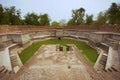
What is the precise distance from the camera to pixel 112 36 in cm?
908

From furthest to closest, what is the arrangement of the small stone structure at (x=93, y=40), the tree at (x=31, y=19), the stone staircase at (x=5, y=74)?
the tree at (x=31, y=19)
the small stone structure at (x=93, y=40)
the stone staircase at (x=5, y=74)

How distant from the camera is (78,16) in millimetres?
27328

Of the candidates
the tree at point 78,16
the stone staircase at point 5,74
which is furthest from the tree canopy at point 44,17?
the stone staircase at point 5,74

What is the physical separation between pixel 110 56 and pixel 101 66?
732 mm

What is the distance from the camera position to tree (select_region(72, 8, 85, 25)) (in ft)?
89.1

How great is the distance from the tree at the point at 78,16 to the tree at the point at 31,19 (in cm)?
747

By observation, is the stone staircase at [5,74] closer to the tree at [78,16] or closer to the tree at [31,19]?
the tree at [31,19]

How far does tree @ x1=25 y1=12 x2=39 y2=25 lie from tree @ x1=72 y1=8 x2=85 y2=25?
747cm

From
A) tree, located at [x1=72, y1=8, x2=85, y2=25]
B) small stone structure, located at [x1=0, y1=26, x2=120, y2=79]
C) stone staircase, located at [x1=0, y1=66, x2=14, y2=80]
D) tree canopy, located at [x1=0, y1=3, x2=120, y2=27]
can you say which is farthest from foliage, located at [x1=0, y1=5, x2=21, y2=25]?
stone staircase, located at [x1=0, y1=66, x2=14, y2=80]

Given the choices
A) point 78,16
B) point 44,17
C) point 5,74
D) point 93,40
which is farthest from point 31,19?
point 5,74

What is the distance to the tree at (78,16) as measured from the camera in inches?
1070

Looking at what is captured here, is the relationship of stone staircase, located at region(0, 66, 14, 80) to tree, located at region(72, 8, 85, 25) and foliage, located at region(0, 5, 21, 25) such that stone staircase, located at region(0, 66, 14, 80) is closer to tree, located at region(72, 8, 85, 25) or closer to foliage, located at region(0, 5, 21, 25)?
foliage, located at region(0, 5, 21, 25)

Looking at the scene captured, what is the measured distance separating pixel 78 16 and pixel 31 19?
30.6 feet

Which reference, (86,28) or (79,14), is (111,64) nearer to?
(86,28)
